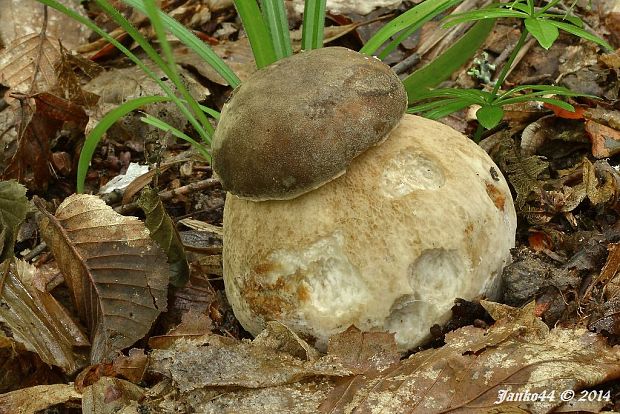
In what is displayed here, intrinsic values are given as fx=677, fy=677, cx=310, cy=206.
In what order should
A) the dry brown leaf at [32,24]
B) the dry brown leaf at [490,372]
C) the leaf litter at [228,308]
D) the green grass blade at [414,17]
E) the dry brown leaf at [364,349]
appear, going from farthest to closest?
the dry brown leaf at [32,24], the green grass blade at [414,17], the dry brown leaf at [364,349], the leaf litter at [228,308], the dry brown leaf at [490,372]

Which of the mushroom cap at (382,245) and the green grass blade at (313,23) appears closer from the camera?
the mushroom cap at (382,245)

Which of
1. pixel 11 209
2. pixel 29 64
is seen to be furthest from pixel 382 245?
pixel 29 64

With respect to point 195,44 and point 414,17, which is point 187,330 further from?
point 414,17

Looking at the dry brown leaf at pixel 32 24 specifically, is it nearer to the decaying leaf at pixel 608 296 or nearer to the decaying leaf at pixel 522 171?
the decaying leaf at pixel 522 171

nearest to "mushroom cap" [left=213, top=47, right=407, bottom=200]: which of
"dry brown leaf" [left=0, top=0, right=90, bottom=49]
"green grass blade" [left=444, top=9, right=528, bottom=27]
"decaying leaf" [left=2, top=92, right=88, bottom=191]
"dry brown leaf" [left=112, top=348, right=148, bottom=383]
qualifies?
"green grass blade" [left=444, top=9, right=528, bottom=27]

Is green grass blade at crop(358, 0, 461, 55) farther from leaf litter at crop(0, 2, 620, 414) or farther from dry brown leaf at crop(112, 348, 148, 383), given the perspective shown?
dry brown leaf at crop(112, 348, 148, 383)

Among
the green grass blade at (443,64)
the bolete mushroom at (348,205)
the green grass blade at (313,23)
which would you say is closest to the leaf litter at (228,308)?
the bolete mushroom at (348,205)
